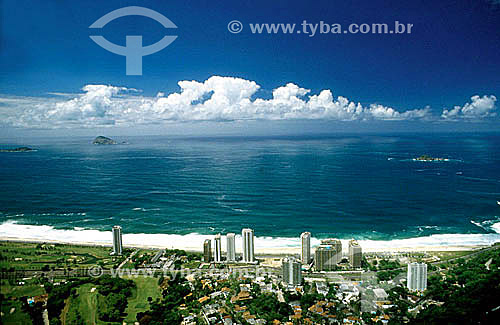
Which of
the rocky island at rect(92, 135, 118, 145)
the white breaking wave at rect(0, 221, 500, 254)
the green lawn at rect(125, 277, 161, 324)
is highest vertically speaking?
the rocky island at rect(92, 135, 118, 145)

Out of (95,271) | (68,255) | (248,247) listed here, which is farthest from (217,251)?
(68,255)

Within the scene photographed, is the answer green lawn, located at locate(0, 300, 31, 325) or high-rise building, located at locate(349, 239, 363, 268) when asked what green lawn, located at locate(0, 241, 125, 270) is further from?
high-rise building, located at locate(349, 239, 363, 268)

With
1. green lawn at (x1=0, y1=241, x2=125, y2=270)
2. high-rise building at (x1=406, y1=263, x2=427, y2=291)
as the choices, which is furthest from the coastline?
high-rise building at (x1=406, y1=263, x2=427, y2=291)

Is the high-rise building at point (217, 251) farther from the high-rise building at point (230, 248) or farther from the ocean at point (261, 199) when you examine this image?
Answer: the ocean at point (261, 199)

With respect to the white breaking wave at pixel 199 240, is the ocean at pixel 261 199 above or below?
above

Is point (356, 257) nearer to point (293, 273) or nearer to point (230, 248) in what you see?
point (293, 273)

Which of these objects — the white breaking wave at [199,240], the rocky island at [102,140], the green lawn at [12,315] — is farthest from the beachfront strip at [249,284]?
the rocky island at [102,140]

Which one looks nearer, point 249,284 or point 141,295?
point 141,295
